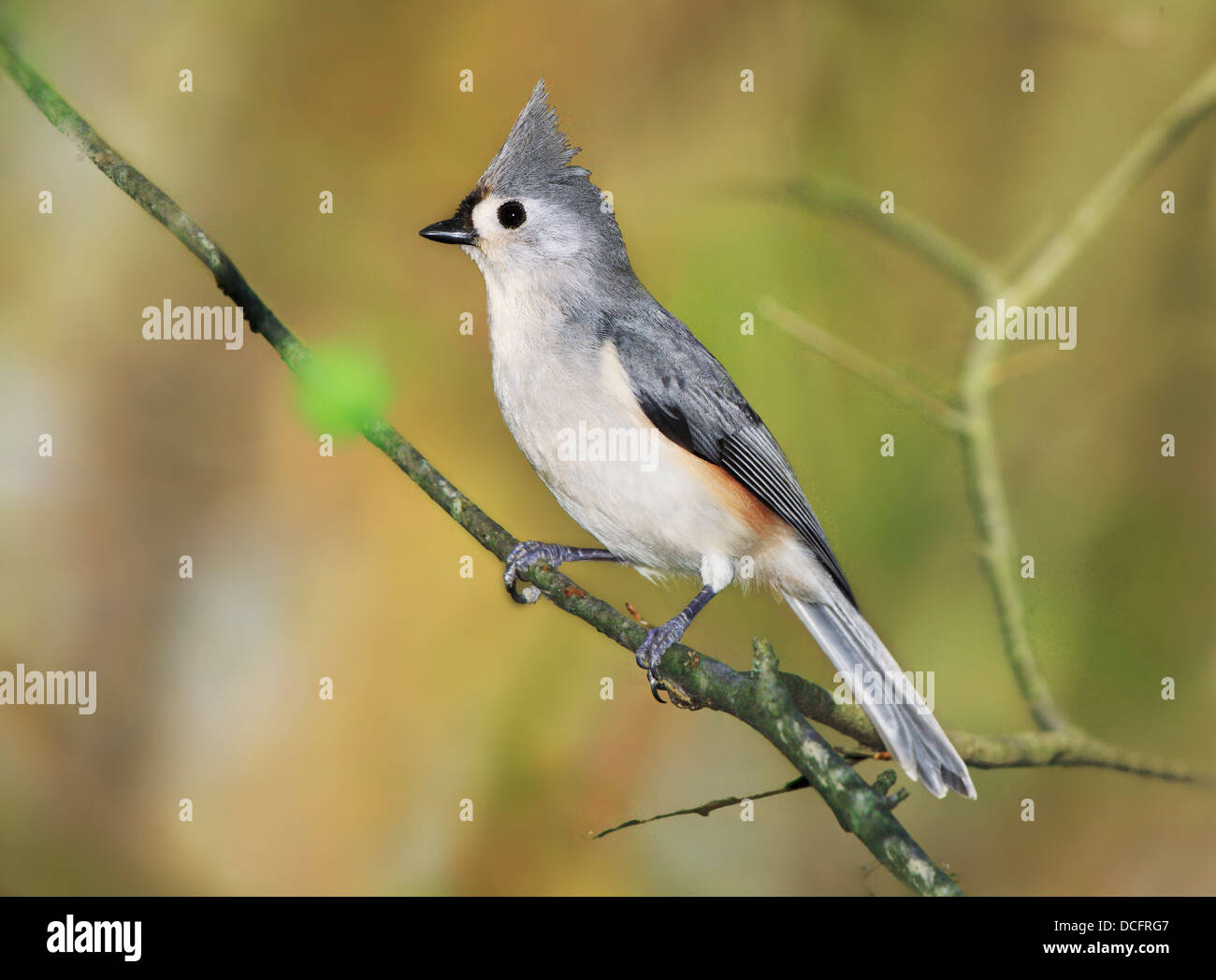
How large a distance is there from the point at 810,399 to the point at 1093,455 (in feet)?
3.07

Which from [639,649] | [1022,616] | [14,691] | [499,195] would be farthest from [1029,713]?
[14,691]

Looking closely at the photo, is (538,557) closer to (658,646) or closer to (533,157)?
(658,646)

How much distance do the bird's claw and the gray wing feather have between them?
1.48ft

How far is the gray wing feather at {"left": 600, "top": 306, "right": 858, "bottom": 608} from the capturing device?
2.64 m

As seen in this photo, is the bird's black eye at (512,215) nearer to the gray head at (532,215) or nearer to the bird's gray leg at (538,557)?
the gray head at (532,215)

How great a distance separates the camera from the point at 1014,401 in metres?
3.62

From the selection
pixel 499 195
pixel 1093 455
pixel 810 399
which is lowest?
pixel 1093 455

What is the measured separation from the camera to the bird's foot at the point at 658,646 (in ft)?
7.73

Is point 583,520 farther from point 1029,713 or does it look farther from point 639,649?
point 1029,713

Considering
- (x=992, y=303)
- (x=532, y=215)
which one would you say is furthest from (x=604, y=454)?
(x=992, y=303)

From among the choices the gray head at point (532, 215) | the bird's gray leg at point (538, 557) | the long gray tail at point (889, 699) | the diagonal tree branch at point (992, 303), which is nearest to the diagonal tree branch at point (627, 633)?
the bird's gray leg at point (538, 557)

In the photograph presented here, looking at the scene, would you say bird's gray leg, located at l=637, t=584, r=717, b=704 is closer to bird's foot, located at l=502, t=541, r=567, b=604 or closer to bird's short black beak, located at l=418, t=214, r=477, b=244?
bird's foot, located at l=502, t=541, r=567, b=604

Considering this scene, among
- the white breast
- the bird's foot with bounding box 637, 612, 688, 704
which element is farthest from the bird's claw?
the bird's foot with bounding box 637, 612, 688, 704

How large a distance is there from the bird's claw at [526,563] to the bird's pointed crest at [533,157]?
89 cm
